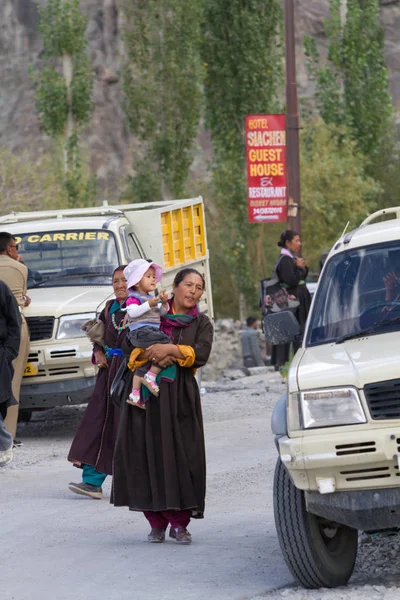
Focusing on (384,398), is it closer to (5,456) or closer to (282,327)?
(282,327)

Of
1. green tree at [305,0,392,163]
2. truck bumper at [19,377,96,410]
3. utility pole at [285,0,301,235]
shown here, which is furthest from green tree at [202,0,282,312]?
truck bumper at [19,377,96,410]

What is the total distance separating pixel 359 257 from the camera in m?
7.20

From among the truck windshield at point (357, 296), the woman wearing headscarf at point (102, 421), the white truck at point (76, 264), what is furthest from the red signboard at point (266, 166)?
the truck windshield at point (357, 296)

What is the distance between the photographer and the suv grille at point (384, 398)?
5789 mm

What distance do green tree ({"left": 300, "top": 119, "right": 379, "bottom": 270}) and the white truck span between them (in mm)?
30537

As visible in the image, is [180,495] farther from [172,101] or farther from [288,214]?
[172,101]

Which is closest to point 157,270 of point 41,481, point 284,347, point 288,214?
point 41,481

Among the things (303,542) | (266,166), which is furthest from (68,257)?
(303,542)

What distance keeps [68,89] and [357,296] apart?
39.8 metres

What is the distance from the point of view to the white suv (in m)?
5.81

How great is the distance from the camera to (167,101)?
46.0 m

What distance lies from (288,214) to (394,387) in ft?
47.7

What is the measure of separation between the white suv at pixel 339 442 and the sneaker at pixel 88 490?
10.7 feet

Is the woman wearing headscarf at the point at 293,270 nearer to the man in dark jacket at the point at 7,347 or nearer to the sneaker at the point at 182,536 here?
the man in dark jacket at the point at 7,347
